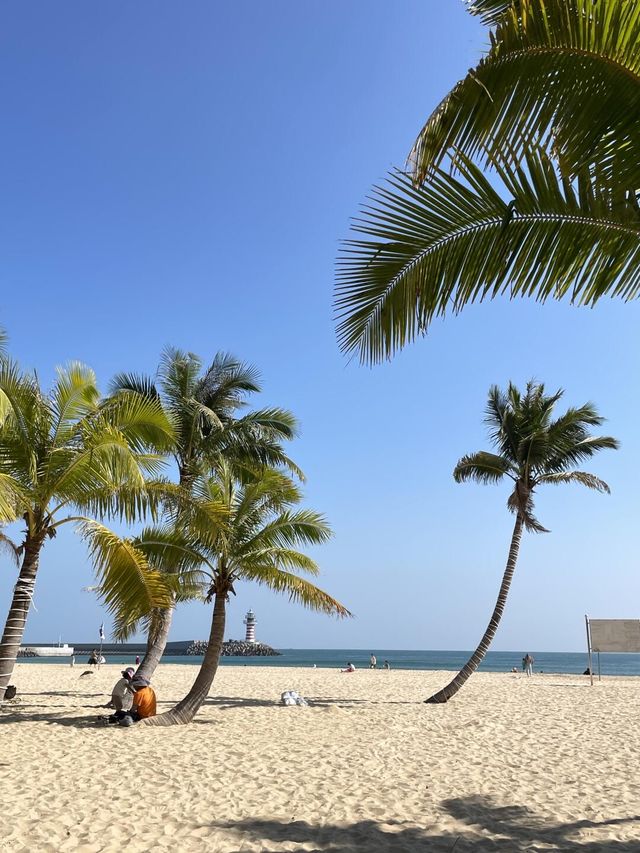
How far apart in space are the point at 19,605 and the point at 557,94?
1049 centimetres

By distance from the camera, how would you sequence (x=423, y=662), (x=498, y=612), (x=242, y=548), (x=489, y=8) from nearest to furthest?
1. (x=489, y=8)
2. (x=242, y=548)
3. (x=498, y=612)
4. (x=423, y=662)

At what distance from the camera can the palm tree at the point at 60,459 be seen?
33.0ft

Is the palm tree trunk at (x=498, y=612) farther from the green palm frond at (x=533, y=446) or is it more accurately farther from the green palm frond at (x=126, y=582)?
the green palm frond at (x=126, y=582)

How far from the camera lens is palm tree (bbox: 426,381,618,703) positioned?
1716 cm

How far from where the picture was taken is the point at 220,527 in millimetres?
10977

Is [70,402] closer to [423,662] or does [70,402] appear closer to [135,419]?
[135,419]

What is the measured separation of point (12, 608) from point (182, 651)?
119 meters

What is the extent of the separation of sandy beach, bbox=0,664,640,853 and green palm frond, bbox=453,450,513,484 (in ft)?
21.6

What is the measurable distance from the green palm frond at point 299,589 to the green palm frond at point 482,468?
6.83 m

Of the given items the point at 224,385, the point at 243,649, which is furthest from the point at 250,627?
the point at 224,385

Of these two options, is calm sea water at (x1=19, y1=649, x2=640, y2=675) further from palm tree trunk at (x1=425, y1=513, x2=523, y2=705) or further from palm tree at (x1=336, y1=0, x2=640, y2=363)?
palm tree at (x1=336, y1=0, x2=640, y2=363)

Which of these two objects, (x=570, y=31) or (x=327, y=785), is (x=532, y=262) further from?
(x=327, y=785)

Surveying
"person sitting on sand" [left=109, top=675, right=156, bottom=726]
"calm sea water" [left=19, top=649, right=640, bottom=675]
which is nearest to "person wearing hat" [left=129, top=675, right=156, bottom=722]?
"person sitting on sand" [left=109, top=675, right=156, bottom=726]

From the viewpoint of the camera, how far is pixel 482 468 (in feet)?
58.7
